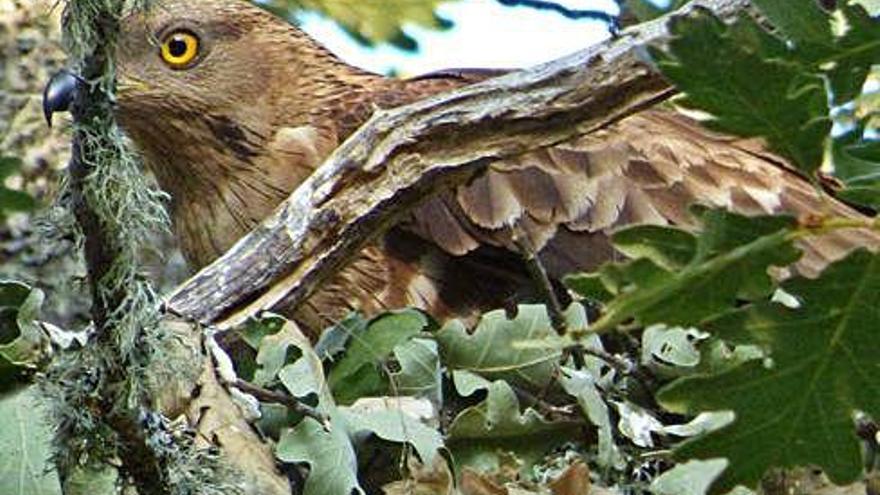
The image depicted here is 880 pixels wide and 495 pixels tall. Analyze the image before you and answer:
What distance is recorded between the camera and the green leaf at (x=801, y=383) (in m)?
2.16

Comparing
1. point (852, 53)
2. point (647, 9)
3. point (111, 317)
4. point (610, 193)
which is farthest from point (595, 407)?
point (852, 53)

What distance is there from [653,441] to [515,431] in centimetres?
27

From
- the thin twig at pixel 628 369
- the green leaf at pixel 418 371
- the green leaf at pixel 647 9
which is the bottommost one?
the thin twig at pixel 628 369

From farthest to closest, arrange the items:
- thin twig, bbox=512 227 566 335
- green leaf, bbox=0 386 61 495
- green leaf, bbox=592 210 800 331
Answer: thin twig, bbox=512 227 566 335
green leaf, bbox=0 386 61 495
green leaf, bbox=592 210 800 331

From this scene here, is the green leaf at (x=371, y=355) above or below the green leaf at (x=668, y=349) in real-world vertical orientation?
above

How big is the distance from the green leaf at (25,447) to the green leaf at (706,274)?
1053mm

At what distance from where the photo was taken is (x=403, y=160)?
3.40 meters

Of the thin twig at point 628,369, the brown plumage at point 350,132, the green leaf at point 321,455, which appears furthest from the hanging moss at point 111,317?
the brown plumage at point 350,132

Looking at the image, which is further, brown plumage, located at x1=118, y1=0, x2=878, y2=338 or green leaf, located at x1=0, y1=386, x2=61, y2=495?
brown plumage, located at x1=118, y1=0, x2=878, y2=338

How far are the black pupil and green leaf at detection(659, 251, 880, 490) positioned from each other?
324 centimetres

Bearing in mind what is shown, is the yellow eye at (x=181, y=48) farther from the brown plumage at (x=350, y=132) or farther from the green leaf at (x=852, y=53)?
the green leaf at (x=852, y=53)

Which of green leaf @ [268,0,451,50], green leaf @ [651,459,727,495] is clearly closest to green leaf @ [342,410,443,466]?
green leaf @ [651,459,727,495]

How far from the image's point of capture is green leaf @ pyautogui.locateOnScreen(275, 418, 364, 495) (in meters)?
3.19

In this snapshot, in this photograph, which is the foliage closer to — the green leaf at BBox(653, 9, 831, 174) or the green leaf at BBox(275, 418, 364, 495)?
the green leaf at BBox(653, 9, 831, 174)
